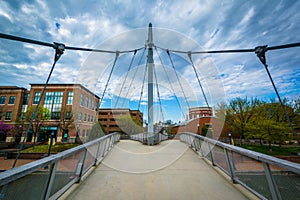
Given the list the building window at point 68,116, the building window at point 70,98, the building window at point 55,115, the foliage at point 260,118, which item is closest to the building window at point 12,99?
the building window at point 55,115

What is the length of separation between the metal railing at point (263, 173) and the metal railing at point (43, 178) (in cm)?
220

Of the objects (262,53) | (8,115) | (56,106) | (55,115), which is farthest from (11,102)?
(262,53)

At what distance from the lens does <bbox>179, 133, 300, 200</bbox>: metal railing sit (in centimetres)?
129

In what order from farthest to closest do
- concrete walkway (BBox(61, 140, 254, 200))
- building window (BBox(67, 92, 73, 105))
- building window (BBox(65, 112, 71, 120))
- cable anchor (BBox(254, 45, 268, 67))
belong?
1. building window (BBox(67, 92, 73, 105))
2. building window (BBox(65, 112, 71, 120))
3. cable anchor (BBox(254, 45, 268, 67))
4. concrete walkway (BBox(61, 140, 254, 200))

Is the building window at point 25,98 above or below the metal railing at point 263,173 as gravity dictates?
above

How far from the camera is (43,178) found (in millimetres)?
1461

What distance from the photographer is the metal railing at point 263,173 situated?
129cm

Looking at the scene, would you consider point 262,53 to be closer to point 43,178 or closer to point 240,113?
point 43,178

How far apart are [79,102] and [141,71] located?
17328 mm

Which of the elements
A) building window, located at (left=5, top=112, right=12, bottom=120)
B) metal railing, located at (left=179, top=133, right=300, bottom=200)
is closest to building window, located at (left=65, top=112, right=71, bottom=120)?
building window, located at (left=5, top=112, right=12, bottom=120)

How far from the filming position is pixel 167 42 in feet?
25.9

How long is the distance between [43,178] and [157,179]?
165cm

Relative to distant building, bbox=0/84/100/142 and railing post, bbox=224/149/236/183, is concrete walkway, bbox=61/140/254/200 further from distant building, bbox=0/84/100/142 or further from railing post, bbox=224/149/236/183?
distant building, bbox=0/84/100/142

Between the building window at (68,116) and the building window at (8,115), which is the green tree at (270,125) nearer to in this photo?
the building window at (68,116)
